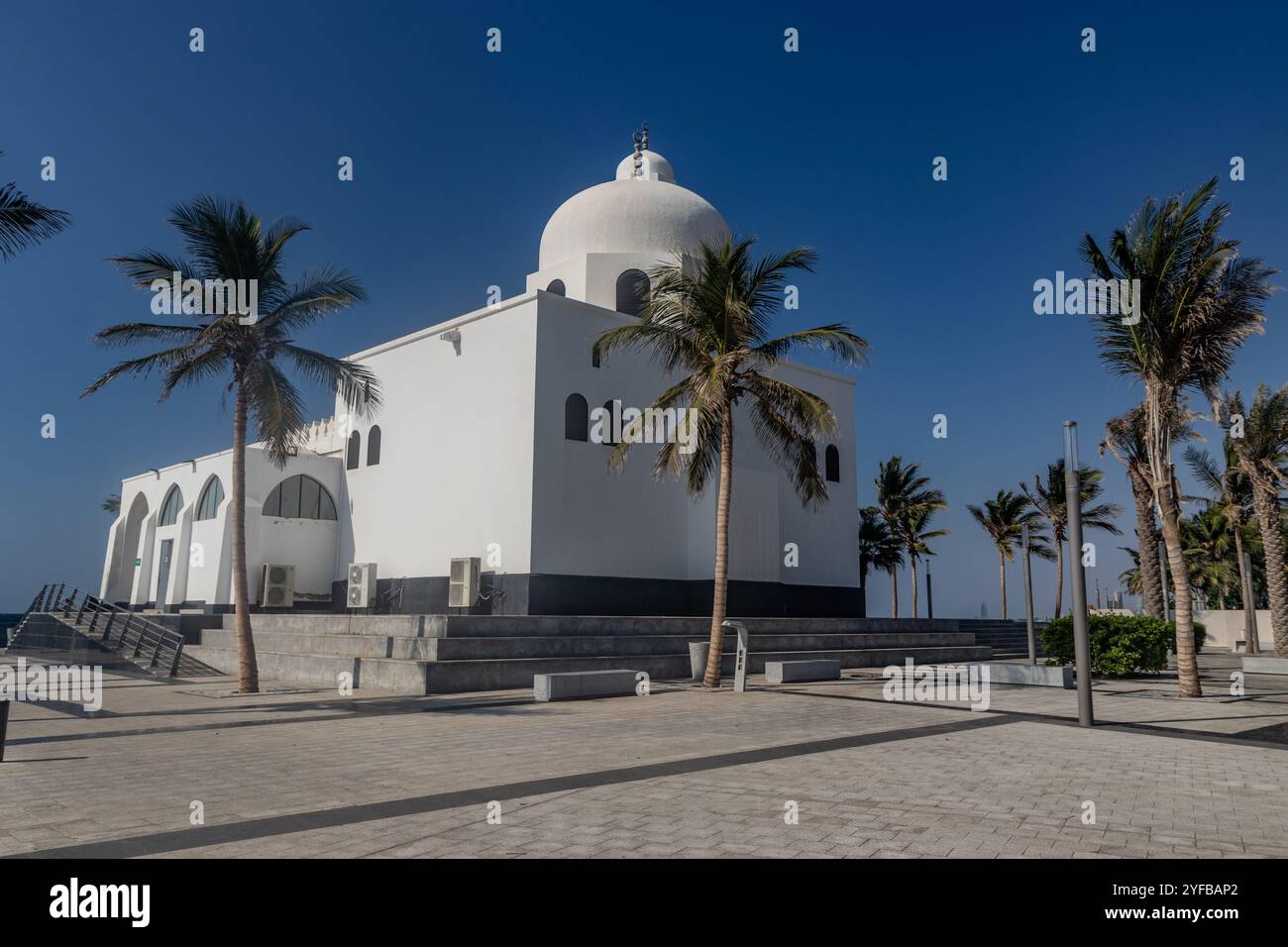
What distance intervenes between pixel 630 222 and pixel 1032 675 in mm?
15919

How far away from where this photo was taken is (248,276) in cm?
1562

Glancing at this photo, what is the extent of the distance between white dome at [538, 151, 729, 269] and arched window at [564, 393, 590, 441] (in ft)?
19.3

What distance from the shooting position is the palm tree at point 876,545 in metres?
42.5

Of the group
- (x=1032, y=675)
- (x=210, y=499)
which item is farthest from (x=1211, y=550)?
(x=210, y=499)

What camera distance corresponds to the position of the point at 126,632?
22.1 m

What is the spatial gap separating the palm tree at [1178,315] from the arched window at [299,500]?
2028 centimetres

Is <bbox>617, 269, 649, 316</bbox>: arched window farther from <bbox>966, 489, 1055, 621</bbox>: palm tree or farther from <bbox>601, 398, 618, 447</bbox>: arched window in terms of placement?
<bbox>966, 489, 1055, 621</bbox>: palm tree

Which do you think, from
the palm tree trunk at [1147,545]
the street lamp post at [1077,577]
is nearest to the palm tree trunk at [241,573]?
the street lamp post at [1077,577]

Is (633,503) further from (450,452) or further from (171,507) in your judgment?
(171,507)

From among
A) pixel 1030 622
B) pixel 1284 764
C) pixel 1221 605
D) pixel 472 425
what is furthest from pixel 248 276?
pixel 1221 605

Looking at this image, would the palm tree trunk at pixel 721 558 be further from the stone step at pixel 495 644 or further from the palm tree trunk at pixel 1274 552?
the palm tree trunk at pixel 1274 552

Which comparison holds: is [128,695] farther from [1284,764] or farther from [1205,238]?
[1205,238]

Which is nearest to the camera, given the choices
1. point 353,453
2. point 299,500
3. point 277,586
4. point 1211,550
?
point 277,586
